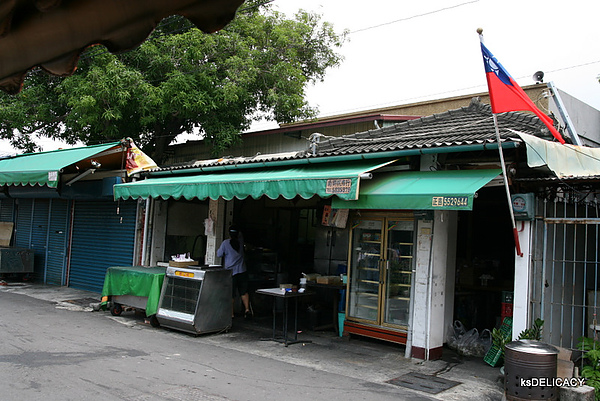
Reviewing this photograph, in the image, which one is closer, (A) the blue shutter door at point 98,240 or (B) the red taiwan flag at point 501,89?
(B) the red taiwan flag at point 501,89

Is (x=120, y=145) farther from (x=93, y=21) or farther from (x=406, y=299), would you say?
(x=93, y=21)

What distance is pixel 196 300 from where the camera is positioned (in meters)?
9.20

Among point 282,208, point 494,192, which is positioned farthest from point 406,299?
point 282,208

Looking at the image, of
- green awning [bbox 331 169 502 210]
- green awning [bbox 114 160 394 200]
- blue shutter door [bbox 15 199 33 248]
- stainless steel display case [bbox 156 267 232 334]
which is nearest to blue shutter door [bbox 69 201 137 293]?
green awning [bbox 114 160 394 200]

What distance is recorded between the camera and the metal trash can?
5.67m

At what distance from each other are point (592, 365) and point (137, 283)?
8196 mm

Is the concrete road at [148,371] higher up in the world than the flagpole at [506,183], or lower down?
lower down

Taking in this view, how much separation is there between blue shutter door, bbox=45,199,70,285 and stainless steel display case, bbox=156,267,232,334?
717 cm

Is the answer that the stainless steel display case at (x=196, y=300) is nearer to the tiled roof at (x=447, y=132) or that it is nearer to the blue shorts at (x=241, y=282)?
the blue shorts at (x=241, y=282)

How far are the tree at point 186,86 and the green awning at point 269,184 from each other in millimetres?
4090

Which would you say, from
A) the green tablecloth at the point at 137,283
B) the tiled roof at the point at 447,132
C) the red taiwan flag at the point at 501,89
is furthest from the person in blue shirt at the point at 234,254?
the red taiwan flag at the point at 501,89

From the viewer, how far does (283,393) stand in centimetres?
Answer: 616

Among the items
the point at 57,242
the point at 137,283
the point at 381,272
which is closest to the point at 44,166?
the point at 57,242

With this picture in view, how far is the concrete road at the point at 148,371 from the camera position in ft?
19.5
